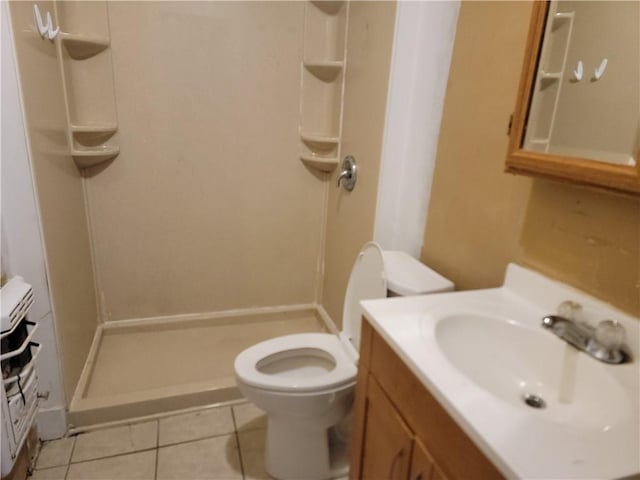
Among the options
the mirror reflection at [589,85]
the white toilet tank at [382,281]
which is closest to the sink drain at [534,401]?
the white toilet tank at [382,281]

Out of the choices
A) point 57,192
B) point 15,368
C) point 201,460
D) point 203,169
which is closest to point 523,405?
point 201,460

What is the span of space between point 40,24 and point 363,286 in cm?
151

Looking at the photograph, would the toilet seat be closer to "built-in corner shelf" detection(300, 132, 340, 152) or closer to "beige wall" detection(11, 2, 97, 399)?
"beige wall" detection(11, 2, 97, 399)

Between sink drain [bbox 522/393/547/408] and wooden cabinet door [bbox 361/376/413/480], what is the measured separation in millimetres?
269

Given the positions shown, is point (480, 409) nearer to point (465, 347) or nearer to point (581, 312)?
point (465, 347)

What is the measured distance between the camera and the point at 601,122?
90cm

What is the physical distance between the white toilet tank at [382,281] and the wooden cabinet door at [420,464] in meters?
0.49

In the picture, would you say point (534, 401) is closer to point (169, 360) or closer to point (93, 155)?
point (169, 360)

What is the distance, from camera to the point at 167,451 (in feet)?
5.18

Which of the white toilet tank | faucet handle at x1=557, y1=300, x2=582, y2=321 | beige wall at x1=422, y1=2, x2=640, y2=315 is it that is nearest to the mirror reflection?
beige wall at x1=422, y1=2, x2=640, y2=315

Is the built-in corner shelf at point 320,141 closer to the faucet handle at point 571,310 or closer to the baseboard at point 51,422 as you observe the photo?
the faucet handle at point 571,310

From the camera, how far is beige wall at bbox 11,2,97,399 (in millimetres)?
1336

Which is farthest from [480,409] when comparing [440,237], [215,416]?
[215,416]

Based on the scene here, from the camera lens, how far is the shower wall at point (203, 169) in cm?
196
